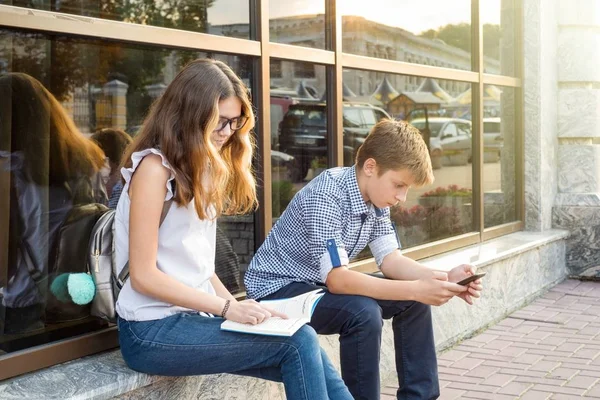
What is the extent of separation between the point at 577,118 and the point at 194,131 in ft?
18.9

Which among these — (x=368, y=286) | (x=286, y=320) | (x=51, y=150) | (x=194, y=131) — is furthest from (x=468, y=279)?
(x=51, y=150)

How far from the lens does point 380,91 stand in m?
5.78

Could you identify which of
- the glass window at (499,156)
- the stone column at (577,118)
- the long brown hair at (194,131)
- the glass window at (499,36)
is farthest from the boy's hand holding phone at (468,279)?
the stone column at (577,118)

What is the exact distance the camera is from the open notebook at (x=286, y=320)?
294 centimetres

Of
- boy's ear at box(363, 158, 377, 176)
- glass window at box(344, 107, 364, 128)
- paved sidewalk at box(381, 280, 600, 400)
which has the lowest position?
paved sidewalk at box(381, 280, 600, 400)

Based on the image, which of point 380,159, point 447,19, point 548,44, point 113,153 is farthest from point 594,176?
point 113,153

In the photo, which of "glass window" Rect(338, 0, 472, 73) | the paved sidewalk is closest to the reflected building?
"glass window" Rect(338, 0, 472, 73)

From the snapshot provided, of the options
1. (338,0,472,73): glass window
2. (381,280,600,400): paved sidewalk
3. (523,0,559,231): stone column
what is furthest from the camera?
(523,0,559,231): stone column

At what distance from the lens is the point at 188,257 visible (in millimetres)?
3166

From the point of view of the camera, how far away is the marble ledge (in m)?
6.05

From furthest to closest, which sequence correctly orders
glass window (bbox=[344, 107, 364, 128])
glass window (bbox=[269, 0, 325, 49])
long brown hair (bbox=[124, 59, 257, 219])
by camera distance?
glass window (bbox=[344, 107, 364, 128])
glass window (bbox=[269, 0, 325, 49])
long brown hair (bbox=[124, 59, 257, 219])

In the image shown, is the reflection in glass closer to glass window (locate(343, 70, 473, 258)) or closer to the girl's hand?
glass window (locate(343, 70, 473, 258))

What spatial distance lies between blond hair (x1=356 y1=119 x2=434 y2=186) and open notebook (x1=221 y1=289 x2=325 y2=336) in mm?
623

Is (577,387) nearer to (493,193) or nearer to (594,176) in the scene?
(493,193)
